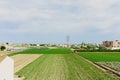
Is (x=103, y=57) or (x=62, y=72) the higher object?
(x=103, y=57)

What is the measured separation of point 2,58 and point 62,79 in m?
9.37

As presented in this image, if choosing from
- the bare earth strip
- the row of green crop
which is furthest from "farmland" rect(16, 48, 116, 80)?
the bare earth strip

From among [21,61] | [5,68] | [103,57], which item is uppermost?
[5,68]

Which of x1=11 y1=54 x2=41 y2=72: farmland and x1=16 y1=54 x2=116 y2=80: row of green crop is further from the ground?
x1=11 y1=54 x2=41 y2=72: farmland

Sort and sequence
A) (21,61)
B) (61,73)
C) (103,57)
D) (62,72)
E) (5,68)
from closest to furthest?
(5,68)
(61,73)
(62,72)
(21,61)
(103,57)

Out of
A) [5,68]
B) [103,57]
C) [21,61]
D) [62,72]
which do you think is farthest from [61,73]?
[103,57]

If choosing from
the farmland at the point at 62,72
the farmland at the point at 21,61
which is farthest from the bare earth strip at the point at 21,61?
the farmland at the point at 62,72

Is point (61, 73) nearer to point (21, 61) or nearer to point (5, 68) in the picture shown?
point (5, 68)

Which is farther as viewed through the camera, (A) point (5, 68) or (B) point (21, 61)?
(B) point (21, 61)

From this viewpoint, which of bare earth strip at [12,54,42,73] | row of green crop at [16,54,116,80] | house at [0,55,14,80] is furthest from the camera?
bare earth strip at [12,54,42,73]

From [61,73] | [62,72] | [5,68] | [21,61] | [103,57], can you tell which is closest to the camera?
[5,68]

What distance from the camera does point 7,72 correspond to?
1631 cm

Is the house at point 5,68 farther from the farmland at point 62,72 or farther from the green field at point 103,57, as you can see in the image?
the green field at point 103,57

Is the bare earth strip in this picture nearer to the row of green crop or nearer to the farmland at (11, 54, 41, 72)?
the farmland at (11, 54, 41, 72)
